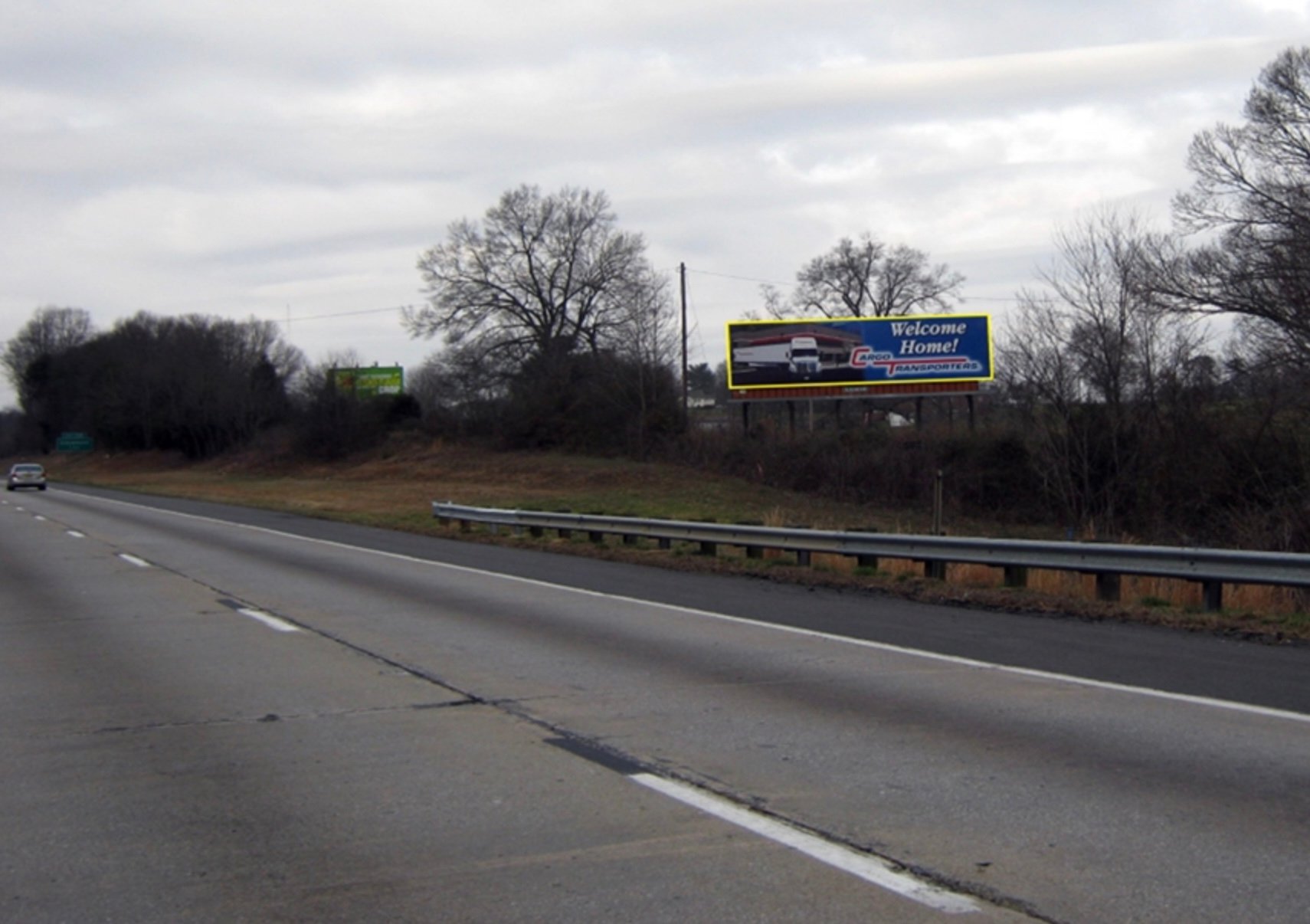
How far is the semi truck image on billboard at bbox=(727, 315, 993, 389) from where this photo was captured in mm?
48562

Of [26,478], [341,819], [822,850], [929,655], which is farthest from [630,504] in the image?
[822,850]

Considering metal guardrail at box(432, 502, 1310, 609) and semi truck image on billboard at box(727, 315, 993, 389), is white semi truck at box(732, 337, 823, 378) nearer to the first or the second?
semi truck image on billboard at box(727, 315, 993, 389)

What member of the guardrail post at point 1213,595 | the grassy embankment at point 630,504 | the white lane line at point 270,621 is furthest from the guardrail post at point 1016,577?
the white lane line at point 270,621

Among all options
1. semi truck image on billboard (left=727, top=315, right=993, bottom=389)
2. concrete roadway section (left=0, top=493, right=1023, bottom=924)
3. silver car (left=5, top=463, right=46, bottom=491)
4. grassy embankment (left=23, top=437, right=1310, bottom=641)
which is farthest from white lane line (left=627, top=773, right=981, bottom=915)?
silver car (left=5, top=463, right=46, bottom=491)

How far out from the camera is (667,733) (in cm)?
812

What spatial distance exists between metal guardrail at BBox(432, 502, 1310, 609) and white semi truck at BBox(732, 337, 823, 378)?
26.7m

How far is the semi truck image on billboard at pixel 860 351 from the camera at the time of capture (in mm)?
48562

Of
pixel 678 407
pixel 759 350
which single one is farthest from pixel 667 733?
pixel 678 407

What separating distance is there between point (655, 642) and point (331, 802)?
5.78 metres

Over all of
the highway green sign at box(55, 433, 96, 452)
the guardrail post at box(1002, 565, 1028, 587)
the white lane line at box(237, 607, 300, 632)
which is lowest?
the white lane line at box(237, 607, 300, 632)

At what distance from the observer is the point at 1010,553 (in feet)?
50.6

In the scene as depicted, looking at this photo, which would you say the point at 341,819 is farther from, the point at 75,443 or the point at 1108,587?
the point at 75,443

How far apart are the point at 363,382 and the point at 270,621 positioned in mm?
66943

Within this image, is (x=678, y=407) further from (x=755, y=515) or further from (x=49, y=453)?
(x=49, y=453)
